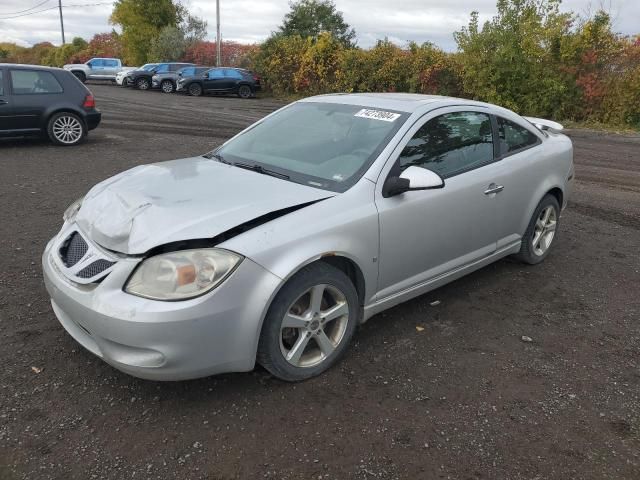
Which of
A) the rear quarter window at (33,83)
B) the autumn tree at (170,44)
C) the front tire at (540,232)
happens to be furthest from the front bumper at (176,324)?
the autumn tree at (170,44)

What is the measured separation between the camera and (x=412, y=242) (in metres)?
3.50

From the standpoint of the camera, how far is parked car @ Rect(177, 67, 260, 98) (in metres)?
26.6

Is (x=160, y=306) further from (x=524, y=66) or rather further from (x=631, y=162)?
(x=524, y=66)

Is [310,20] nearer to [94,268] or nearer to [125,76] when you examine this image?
[125,76]

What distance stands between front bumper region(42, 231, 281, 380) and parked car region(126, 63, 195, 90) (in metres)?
28.7

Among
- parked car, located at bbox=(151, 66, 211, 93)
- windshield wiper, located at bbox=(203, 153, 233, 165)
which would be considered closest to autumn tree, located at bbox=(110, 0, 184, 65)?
parked car, located at bbox=(151, 66, 211, 93)

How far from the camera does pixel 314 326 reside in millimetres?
3076

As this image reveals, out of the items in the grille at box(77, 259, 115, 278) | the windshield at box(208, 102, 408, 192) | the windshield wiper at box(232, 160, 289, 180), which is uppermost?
the windshield at box(208, 102, 408, 192)

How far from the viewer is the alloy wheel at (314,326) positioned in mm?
3004

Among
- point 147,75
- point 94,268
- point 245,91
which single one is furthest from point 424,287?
point 147,75

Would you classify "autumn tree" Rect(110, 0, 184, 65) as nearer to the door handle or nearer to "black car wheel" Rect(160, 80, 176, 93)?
"black car wheel" Rect(160, 80, 176, 93)

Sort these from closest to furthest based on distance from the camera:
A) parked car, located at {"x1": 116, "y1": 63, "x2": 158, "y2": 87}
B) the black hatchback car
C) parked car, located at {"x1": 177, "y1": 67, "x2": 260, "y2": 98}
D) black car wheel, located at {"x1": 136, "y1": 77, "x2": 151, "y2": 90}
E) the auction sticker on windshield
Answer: the auction sticker on windshield → the black hatchback car → parked car, located at {"x1": 177, "y1": 67, "x2": 260, "y2": 98} → black car wheel, located at {"x1": 136, "y1": 77, "x2": 151, "y2": 90} → parked car, located at {"x1": 116, "y1": 63, "x2": 158, "y2": 87}

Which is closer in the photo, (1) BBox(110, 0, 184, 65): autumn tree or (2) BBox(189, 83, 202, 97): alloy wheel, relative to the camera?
(2) BBox(189, 83, 202, 97): alloy wheel

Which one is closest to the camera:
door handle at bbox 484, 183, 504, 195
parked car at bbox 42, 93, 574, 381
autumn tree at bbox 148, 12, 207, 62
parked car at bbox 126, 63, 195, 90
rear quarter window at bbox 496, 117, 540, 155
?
parked car at bbox 42, 93, 574, 381
